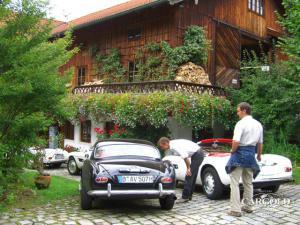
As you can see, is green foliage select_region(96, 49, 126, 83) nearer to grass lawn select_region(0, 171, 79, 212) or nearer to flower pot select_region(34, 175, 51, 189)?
grass lawn select_region(0, 171, 79, 212)

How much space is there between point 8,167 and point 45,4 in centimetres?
341

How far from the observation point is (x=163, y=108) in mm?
14000

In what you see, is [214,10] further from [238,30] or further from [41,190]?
[41,190]

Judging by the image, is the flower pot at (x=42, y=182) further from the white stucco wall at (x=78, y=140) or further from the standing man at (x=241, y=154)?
the white stucco wall at (x=78, y=140)

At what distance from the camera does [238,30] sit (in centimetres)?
2005

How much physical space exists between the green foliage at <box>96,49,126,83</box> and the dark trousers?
11740mm

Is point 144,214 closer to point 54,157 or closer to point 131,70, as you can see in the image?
point 54,157

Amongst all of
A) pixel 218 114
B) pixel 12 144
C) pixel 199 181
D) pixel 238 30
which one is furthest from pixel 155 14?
pixel 12 144

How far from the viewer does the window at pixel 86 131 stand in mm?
20312

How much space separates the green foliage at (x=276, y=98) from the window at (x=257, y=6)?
5798 millimetres

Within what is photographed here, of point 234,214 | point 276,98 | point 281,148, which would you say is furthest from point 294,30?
point 234,214

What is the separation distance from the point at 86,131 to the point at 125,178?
1394 cm

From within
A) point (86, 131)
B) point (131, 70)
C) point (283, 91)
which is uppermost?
point (131, 70)

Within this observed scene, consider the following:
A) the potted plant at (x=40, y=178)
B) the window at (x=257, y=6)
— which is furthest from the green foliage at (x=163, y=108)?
the window at (x=257, y=6)
